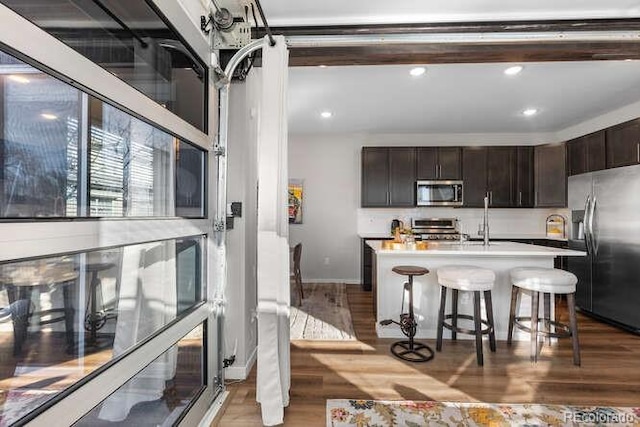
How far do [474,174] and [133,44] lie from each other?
4.96 m

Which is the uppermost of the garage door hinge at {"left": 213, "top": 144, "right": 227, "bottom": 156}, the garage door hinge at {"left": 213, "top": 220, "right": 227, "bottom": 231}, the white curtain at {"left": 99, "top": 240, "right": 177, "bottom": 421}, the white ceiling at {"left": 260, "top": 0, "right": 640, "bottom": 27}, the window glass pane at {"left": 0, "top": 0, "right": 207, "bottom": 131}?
the white ceiling at {"left": 260, "top": 0, "right": 640, "bottom": 27}

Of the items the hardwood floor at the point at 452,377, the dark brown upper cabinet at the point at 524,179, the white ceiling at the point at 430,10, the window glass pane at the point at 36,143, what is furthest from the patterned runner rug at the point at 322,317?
the dark brown upper cabinet at the point at 524,179

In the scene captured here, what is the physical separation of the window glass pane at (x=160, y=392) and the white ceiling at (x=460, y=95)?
2.54 metres

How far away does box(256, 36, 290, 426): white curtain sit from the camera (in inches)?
72.1

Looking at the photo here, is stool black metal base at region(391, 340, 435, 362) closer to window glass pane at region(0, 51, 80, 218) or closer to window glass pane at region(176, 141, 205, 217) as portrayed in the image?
window glass pane at region(176, 141, 205, 217)

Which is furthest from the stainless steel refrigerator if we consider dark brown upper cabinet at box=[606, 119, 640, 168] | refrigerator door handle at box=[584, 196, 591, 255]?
dark brown upper cabinet at box=[606, 119, 640, 168]

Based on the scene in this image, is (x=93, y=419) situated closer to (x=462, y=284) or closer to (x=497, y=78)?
(x=462, y=284)

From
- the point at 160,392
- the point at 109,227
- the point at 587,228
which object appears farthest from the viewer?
the point at 587,228

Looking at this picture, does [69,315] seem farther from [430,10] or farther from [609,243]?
[609,243]

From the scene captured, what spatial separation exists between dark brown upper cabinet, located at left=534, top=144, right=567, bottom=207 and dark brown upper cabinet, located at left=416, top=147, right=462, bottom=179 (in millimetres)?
1187

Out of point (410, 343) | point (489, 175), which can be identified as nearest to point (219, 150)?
point (410, 343)

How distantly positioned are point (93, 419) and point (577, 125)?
637 centimetres

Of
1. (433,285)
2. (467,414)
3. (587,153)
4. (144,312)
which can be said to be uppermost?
(587,153)

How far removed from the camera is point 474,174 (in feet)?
16.2
